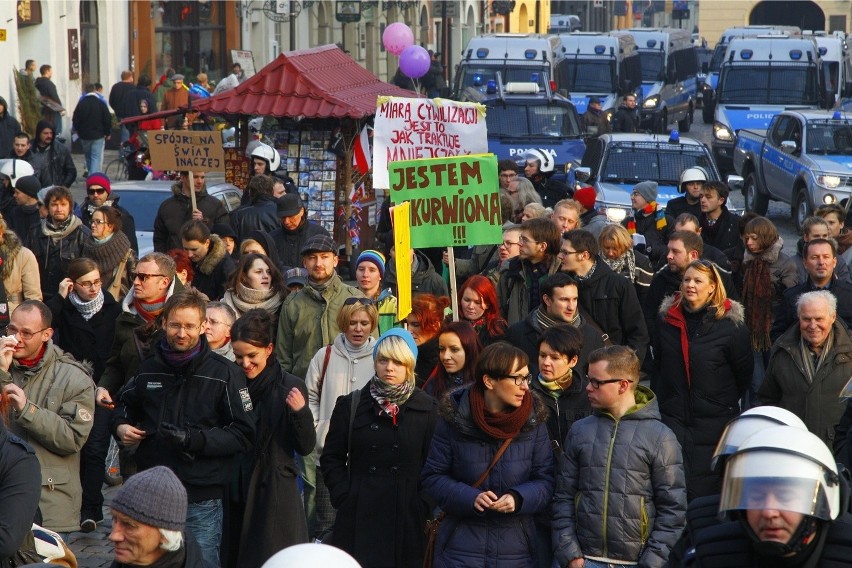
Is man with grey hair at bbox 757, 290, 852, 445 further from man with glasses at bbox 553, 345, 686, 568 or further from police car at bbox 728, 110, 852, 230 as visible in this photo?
police car at bbox 728, 110, 852, 230

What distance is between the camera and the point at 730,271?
9.33 metres

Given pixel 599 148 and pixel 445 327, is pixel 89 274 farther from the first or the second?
pixel 599 148

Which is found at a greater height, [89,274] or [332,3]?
[332,3]

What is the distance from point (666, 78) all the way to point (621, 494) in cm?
3370

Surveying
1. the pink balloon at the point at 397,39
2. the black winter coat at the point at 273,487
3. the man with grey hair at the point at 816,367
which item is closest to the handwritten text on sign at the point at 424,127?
the man with grey hair at the point at 816,367

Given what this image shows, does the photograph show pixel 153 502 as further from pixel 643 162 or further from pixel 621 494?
pixel 643 162

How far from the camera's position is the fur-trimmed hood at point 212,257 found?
9.38 m

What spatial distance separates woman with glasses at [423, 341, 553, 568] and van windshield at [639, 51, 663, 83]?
34.0 meters

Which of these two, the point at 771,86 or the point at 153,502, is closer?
the point at 153,502

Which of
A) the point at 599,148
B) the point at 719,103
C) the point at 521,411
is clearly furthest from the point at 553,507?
the point at 719,103

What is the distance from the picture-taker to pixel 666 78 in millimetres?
37844

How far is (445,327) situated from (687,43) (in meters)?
40.6

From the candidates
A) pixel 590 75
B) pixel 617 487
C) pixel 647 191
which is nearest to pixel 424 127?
pixel 647 191

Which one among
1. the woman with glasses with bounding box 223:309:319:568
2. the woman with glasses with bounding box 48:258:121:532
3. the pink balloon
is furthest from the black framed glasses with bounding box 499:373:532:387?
the pink balloon
